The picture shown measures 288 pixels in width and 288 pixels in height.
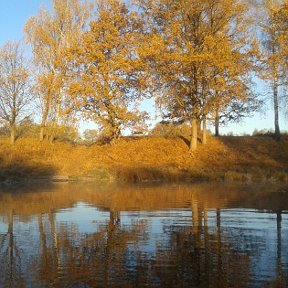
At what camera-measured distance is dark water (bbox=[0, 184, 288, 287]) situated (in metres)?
7.41

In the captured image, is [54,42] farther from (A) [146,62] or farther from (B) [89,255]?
(B) [89,255]

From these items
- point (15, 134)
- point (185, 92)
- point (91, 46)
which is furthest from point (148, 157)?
point (15, 134)

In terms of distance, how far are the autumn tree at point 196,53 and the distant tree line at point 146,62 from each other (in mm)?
84

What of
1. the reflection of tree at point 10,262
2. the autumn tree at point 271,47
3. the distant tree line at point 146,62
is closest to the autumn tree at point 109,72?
the distant tree line at point 146,62

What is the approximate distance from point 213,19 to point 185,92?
6735 millimetres

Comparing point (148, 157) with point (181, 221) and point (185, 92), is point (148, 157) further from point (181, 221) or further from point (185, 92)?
point (181, 221)

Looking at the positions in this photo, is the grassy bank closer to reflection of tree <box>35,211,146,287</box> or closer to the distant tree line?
the distant tree line

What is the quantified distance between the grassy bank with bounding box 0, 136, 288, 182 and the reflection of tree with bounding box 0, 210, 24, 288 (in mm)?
21828

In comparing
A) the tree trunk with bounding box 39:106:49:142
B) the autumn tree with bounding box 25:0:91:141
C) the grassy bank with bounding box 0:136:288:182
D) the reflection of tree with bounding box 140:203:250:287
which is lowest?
the reflection of tree with bounding box 140:203:250:287

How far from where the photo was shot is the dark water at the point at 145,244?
24.3 feet

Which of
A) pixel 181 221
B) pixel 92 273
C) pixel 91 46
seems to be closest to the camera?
pixel 92 273

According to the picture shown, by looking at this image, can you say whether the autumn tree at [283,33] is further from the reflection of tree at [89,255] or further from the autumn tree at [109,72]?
the reflection of tree at [89,255]

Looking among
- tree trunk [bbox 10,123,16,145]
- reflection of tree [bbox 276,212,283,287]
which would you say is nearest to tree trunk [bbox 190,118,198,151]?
tree trunk [bbox 10,123,16,145]

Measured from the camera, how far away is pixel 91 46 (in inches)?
1612
